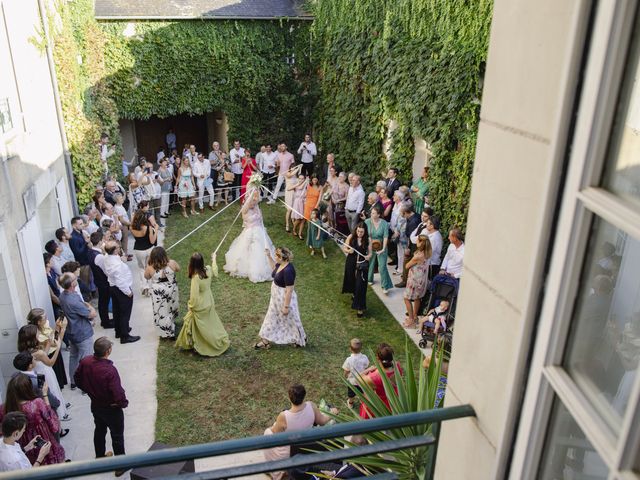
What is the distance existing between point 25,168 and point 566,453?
30.2ft

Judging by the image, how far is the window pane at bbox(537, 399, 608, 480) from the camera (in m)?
1.65

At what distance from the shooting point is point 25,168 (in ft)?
29.7

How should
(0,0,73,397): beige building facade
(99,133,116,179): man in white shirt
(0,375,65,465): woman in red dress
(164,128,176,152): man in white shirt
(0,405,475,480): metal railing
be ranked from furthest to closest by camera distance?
1. (164,128,176,152): man in white shirt
2. (99,133,116,179): man in white shirt
3. (0,0,73,397): beige building facade
4. (0,375,65,465): woman in red dress
5. (0,405,475,480): metal railing

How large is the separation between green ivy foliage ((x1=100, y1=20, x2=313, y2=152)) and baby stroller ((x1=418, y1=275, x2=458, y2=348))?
479 inches

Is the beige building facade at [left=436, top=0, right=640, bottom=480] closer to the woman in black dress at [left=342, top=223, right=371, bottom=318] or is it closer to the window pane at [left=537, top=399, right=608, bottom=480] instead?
the window pane at [left=537, top=399, right=608, bottom=480]

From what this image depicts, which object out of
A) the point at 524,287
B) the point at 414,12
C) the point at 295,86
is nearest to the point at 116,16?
the point at 295,86

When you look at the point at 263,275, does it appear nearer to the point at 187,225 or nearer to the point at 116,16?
the point at 187,225

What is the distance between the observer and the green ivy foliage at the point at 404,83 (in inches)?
421

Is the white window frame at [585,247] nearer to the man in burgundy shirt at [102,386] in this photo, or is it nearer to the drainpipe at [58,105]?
the man in burgundy shirt at [102,386]

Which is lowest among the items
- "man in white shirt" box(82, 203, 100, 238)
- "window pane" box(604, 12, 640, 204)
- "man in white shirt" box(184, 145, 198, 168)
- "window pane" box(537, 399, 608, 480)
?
"man in white shirt" box(184, 145, 198, 168)

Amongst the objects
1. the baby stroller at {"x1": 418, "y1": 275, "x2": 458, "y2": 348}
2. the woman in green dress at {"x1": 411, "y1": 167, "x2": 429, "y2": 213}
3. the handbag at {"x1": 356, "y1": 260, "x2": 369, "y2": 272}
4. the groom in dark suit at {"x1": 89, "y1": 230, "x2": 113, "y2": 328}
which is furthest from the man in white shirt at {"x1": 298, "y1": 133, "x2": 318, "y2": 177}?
the baby stroller at {"x1": 418, "y1": 275, "x2": 458, "y2": 348}

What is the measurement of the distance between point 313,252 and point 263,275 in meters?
1.83

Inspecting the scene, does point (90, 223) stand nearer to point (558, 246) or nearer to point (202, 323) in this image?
point (202, 323)

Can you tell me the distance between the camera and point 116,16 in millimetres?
17297
